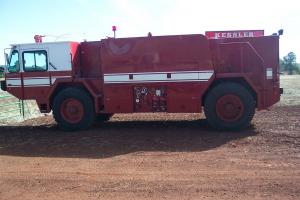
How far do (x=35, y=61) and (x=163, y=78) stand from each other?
165 inches

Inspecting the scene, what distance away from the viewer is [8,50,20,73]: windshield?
14331 millimetres

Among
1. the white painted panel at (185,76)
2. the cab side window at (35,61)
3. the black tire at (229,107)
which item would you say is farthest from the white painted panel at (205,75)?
the cab side window at (35,61)

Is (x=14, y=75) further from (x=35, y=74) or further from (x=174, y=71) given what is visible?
(x=174, y=71)

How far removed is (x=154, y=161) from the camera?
9.57 metres

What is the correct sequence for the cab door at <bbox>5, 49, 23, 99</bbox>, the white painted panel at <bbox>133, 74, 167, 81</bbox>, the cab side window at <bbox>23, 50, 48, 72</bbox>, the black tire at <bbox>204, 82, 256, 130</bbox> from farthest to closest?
1. the cab door at <bbox>5, 49, 23, 99</bbox>
2. the cab side window at <bbox>23, 50, 48, 72</bbox>
3. the white painted panel at <bbox>133, 74, 167, 81</bbox>
4. the black tire at <bbox>204, 82, 256, 130</bbox>

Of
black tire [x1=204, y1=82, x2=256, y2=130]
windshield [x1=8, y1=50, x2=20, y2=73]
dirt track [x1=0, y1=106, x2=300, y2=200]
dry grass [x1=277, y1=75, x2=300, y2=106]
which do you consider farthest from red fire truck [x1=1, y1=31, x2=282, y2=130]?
dry grass [x1=277, y1=75, x2=300, y2=106]

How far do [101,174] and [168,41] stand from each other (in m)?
5.50

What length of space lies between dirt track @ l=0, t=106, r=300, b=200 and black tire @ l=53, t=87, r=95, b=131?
16.8 inches

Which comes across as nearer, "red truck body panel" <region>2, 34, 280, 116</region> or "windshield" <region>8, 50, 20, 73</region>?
"red truck body panel" <region>2, 34, 280, 116</region>

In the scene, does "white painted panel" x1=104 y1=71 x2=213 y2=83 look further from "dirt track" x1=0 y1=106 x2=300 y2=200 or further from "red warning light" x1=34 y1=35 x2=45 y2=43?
"red warning light" x1=34 y1=35 x2=45 y2=43

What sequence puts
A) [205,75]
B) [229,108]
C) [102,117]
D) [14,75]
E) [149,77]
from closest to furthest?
[205,75]
[229,108]
[149,77]
[14,75]
[102,117]

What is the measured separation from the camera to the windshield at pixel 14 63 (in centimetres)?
1433

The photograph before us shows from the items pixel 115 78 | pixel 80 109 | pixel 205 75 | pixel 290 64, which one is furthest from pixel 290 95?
pixel 290 64

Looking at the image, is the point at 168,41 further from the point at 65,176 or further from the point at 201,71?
the point at 65,176
